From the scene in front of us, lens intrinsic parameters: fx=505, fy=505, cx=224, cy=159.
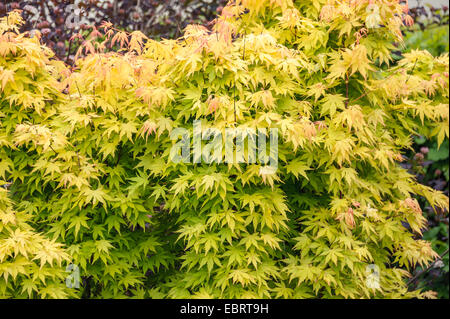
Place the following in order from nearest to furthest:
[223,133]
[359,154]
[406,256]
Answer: [223,133]
[359,154]
[406,256]

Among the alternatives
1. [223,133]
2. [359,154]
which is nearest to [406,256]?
[359,154]

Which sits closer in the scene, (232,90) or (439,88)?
(232,90)

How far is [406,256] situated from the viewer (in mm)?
3561

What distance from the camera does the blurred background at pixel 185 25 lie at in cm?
488

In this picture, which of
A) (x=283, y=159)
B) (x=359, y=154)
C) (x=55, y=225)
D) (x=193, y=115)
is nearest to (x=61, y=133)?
(x=55, y=225)

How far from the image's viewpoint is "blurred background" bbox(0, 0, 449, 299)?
16.0 ft

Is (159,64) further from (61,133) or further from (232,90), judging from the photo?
(61,133)

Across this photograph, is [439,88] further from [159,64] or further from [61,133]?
[61,133]

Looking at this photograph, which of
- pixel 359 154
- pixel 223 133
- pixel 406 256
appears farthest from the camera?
pixel 406 256

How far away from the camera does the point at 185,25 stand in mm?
5633

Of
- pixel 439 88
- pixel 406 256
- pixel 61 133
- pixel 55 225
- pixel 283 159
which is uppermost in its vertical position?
pixel 439 88

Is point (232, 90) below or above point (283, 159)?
above

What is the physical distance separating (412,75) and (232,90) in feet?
4.75

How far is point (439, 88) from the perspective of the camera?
12.0 feet
